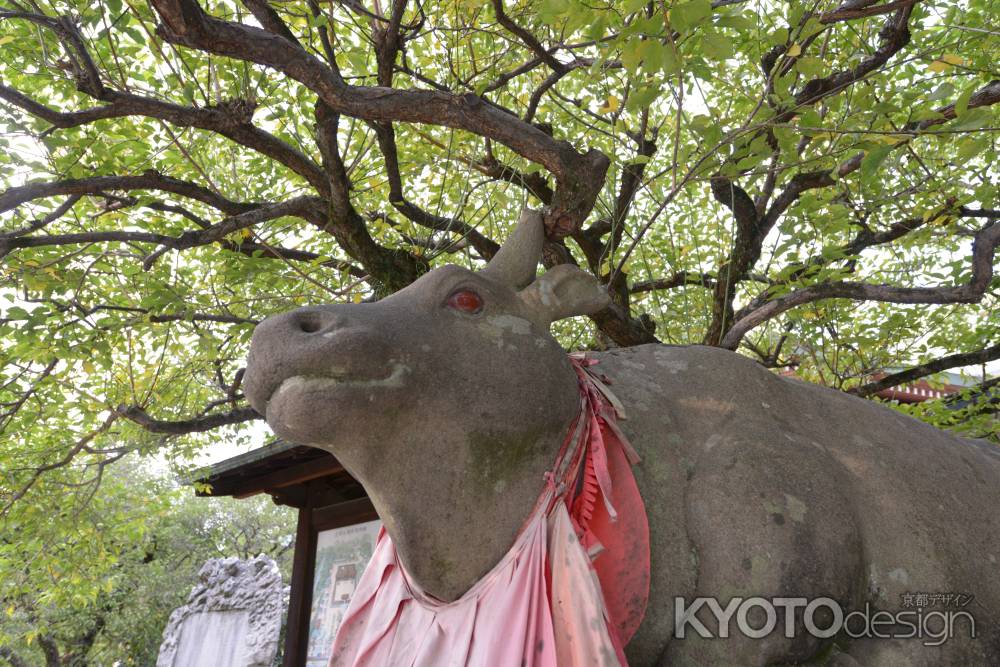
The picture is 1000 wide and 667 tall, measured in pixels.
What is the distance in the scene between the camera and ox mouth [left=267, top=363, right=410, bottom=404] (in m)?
1.95

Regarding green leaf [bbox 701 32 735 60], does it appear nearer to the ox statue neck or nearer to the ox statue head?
the ox statue head

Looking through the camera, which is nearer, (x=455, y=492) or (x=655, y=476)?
(x=455, y=492)

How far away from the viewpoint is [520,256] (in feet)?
8.39

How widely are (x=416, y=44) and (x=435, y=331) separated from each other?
4.14 meters

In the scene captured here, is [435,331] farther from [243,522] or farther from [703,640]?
[243,522]

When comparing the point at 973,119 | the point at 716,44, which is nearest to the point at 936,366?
the point at 973,119

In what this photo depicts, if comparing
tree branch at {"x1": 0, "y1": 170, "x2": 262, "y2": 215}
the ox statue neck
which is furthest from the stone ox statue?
tree branch at {"x1": 0, "y1": 170, "x2": 262, "y2": 215}

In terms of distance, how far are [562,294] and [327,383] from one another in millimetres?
907

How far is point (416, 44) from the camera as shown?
571 centimetres

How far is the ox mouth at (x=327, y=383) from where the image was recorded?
1951 mm

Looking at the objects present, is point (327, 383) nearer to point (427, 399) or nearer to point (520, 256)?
point (427, 399)

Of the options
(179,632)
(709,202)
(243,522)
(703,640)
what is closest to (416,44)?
(709,202)

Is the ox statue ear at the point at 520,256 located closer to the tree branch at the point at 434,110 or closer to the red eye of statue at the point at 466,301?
the red eye of statue at the point at 466,301

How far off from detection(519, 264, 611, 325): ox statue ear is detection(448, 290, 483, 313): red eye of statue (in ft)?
0.61
